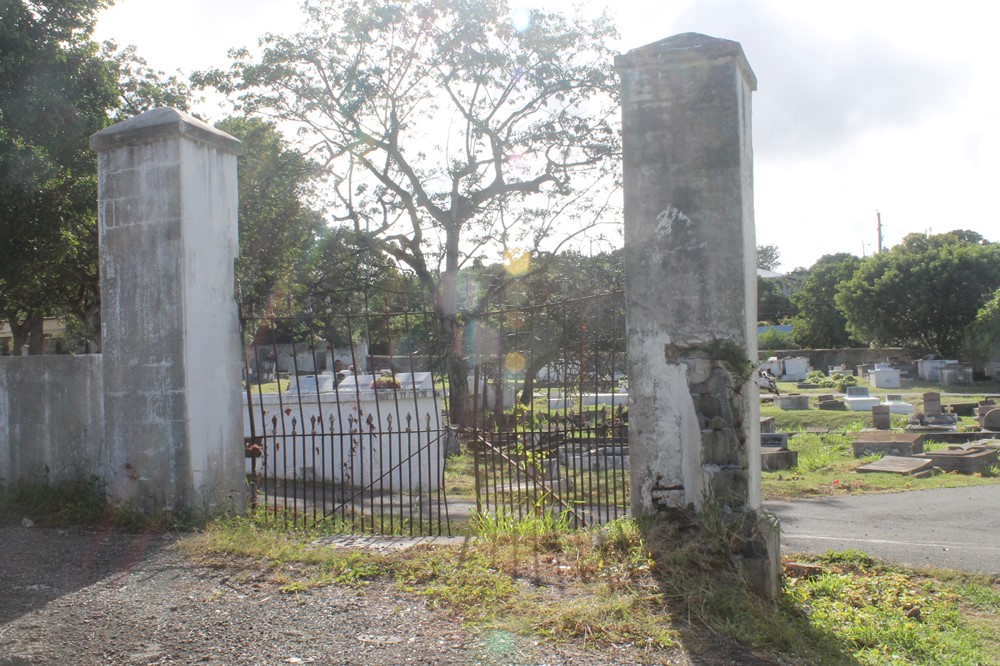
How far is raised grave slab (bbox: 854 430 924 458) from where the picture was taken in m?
13.3

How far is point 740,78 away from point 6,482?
6524 mm

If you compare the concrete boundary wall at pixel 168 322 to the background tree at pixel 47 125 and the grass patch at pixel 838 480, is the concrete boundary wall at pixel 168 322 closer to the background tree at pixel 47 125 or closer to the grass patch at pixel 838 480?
the background tree at pixel 47 125

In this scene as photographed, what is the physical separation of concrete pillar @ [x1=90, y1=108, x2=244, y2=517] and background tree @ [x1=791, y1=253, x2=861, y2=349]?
1777 inches

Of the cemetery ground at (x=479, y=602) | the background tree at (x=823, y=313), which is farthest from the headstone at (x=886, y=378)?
the cemetery ground at (x=479, y=602)

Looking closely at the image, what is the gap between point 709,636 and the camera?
3.68 meters

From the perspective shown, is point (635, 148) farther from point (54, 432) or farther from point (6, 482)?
point (6, 482)

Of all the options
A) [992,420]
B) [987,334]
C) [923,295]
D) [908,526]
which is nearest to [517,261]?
[992,420]

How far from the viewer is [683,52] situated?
4.94 meters

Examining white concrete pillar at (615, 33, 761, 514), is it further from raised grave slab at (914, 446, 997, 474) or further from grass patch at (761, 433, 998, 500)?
raised grave slab at (914, 446, 997, 474)

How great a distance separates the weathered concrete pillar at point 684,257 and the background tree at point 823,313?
44.7 metres

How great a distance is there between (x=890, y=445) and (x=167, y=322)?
1176cm

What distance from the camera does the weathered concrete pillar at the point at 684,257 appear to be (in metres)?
4.84

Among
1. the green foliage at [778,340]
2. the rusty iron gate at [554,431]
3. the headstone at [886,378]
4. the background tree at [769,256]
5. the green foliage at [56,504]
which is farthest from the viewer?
the background tree at [769,256]

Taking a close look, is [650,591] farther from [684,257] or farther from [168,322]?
[168,322]
